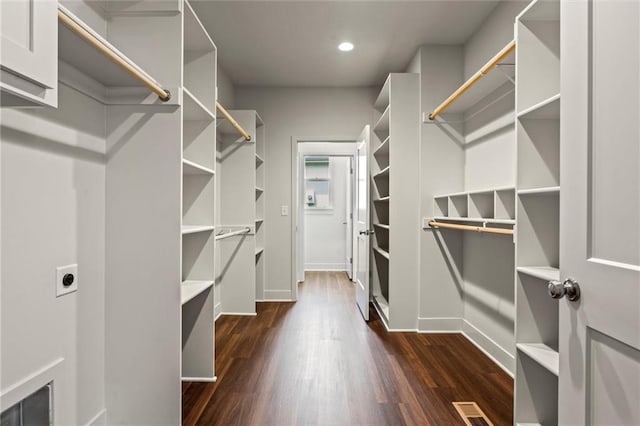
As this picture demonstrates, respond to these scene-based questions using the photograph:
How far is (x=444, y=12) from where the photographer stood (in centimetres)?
272

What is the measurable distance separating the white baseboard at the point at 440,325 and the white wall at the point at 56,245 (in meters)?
2.48

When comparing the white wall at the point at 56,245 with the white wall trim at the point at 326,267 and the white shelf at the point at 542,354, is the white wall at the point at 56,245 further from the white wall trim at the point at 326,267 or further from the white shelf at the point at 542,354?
Answer: the white wall trim at the point at 326,267

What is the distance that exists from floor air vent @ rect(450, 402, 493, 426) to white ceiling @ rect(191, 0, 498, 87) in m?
2.65

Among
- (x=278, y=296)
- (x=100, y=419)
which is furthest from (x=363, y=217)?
(x=100, y=419)

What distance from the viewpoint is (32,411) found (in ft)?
4.17

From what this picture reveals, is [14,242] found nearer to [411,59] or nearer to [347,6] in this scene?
[347,6]

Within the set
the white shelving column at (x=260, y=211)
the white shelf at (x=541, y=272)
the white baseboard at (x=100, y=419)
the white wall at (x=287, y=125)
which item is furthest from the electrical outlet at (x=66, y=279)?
the white wall at (x=287, y=125)

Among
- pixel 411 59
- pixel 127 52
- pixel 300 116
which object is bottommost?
pixel 127 52

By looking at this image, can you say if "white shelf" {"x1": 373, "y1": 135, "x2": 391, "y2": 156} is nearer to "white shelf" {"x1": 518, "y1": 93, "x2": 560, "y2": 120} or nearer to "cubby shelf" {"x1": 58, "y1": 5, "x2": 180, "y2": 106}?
"white shelf" {"x1": 518, "y1": 93, "x2": 560, "y2": 120}

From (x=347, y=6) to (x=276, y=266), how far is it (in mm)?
2855

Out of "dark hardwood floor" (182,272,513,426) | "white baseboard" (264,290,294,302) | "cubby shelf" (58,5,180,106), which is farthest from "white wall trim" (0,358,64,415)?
"white baseboard" (264,290,294,302)

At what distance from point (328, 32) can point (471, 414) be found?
2904mm

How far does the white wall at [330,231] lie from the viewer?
22.4ft

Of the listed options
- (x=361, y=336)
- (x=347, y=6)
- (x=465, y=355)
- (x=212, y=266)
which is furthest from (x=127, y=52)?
(x=465, y=355)
